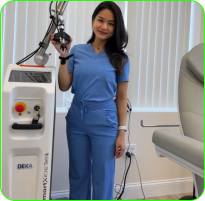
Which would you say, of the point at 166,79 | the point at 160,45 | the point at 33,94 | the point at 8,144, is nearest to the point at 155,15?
the point at 160,45

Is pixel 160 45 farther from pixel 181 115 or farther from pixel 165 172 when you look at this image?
pixel 165 172

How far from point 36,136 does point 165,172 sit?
140 centimetres

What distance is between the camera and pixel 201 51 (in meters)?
1.09

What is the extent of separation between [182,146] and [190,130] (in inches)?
9.9

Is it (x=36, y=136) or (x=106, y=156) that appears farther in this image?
(x=106, y=156)

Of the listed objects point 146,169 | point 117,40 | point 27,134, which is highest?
point 117,40

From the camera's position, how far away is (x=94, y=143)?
1.05 m

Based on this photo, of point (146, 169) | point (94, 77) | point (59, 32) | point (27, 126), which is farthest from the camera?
point (146, 169)

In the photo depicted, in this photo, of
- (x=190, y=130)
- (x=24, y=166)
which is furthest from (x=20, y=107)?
(x=190, y=130)

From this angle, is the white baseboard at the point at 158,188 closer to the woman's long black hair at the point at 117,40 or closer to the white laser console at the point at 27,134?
the white laser console at the point at 27,134

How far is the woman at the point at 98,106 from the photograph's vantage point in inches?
41.1

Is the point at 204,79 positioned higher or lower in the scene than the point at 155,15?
lower

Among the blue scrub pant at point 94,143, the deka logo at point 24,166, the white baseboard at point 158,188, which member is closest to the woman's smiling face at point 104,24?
the blue scrub pant at point 94,143

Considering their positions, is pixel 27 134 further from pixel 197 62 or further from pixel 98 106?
pixel 197 62
